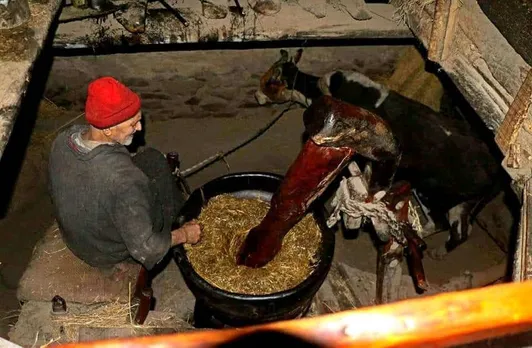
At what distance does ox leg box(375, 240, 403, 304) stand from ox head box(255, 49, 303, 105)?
2.46 m

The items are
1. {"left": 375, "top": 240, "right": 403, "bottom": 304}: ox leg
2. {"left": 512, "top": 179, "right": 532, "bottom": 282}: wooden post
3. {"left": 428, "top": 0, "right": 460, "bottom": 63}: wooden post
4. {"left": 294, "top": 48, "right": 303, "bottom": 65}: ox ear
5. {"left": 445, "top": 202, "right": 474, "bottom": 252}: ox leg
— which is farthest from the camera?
{"left": 294, "top": 48, "right": 303, "bottom": 65}: ox ear

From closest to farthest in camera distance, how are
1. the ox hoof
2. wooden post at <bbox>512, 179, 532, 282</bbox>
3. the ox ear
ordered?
wooden post at <bbox>512, 179, 532, 282</bbox> < the ox hoof < the ox ear

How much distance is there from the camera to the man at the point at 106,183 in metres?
3.57

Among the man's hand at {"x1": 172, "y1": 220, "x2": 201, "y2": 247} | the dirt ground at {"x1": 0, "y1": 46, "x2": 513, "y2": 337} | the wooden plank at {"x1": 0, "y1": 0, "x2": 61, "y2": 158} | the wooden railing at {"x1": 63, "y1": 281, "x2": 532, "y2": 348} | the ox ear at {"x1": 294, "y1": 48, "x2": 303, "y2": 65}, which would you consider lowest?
the dirt ground at {"x1": 0, "y1": 46, "x2": 513, "y2": 337}

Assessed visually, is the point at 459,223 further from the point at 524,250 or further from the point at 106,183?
the point at 106,183

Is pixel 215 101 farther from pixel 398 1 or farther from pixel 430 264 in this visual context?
pixel 430 264

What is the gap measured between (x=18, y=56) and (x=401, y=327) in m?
3.71

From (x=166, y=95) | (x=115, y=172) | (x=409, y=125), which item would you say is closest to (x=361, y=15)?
(x=409, y=125)

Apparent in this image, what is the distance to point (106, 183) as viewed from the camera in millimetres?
3654

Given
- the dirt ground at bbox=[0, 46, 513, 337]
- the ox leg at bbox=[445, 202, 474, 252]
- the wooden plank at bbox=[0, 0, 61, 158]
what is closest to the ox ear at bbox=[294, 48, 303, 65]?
the dirt ground at bbox=[0, 46, 513, 337]

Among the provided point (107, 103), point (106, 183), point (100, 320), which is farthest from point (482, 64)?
point (100, 320)

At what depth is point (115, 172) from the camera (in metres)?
3.64

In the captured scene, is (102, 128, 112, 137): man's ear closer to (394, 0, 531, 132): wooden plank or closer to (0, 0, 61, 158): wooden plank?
(0, 0, 61, 158): wooden plank

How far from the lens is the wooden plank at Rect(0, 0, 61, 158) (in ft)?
11.7
